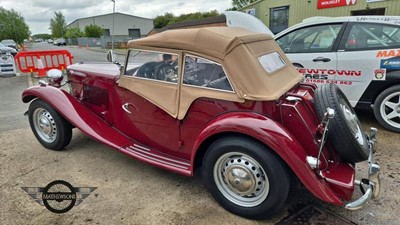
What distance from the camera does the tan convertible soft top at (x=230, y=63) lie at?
2.39 meters

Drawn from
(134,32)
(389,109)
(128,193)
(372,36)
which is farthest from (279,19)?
(134,32)

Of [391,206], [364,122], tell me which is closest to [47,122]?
[391,206]

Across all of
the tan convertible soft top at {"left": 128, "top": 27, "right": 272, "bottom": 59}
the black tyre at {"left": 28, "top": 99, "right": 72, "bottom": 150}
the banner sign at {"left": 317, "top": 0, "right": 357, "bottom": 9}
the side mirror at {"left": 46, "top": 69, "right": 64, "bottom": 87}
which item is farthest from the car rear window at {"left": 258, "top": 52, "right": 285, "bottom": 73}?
the banner sign at {"left": 317, "top": 0, "right": 357, "bottom": 9}

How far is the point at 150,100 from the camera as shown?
2.91m

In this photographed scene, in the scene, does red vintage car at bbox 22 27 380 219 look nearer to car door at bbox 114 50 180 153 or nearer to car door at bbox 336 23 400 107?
car door at bbox 114 50 180 153

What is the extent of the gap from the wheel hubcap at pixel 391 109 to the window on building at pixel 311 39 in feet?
3.91

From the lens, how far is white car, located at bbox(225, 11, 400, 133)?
13.3 ft

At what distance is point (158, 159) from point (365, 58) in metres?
3.54

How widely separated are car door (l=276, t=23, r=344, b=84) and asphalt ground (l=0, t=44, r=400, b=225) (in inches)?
53.3

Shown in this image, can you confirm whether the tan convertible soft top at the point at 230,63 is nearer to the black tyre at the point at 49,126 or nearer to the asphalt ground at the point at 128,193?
the asphalt ground at the point at 128,193

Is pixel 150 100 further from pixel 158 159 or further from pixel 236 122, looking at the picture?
pixel 236 122

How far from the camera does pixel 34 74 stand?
10.2 meters

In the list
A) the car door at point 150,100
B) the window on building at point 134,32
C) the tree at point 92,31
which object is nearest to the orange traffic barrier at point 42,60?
the car door at point 150,100

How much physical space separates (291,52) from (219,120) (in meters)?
3.22
